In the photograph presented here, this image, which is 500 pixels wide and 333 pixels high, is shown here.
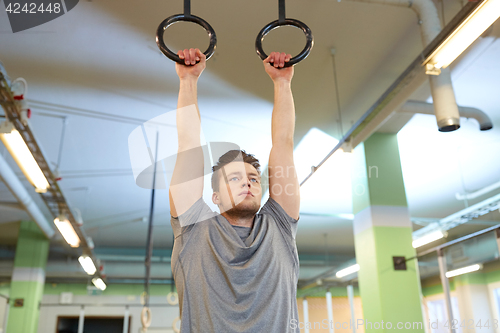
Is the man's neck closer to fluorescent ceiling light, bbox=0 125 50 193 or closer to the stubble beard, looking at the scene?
the stubble beard

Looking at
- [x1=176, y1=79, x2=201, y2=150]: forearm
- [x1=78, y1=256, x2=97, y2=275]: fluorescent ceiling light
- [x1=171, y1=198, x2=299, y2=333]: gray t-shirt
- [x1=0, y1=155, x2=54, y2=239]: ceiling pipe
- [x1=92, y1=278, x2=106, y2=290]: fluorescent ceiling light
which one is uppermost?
[x1=0, y1=155, x2=54, y2=239]: ceiling pipe

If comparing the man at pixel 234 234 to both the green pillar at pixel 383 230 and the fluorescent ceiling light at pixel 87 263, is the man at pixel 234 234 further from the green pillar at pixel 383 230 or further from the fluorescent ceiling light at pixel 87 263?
the fluorescent ceiling light at pixel 87 263

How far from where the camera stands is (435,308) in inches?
136

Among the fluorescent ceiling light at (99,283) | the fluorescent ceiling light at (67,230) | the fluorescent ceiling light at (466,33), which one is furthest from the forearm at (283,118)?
the fluorescent ceiling light at (99,283)

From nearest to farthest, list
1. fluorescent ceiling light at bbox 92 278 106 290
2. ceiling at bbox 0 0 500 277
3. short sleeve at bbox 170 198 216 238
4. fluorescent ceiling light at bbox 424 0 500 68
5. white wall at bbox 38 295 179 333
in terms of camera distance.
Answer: short sleeve at bbox 170 198 216 238 < fluorescent ceiling light at bbox 424 0 500 68 < ceiling at bbox 0 0 500 277 < fluorescent ceiling light at bbox 92 278 106 290 < white wall at bbox 38 295 179 333

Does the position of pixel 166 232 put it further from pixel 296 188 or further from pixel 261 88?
pixel 296 188

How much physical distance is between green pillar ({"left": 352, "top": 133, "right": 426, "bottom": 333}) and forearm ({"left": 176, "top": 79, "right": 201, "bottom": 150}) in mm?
2691

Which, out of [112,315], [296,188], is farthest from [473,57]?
[112,315]

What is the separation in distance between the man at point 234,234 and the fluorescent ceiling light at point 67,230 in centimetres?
397

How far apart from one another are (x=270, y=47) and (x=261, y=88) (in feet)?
1.48

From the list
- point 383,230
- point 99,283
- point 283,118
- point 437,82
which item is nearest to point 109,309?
point 99,283

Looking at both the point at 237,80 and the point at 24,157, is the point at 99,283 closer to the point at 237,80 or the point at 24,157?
the point at 24,157

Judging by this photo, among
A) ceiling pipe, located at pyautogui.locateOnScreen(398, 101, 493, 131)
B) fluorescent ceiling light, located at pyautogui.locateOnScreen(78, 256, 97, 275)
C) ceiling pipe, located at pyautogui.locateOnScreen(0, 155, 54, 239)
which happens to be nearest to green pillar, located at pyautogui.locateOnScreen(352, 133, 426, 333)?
ceiling pipe, located at pyautogui.locateOnScreen(398, 101, 493, 131)

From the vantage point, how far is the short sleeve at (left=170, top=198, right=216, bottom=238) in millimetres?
1014
